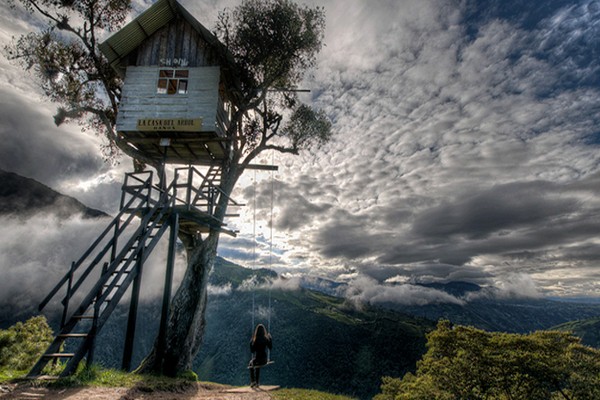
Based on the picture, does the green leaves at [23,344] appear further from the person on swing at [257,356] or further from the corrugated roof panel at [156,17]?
the corrugated roof panel at [156,17]

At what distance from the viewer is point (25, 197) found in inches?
6152

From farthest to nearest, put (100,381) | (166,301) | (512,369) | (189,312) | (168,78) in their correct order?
1. (512,369)
2. (168,78)
3. (189,312)
4. (166,301)
5. (100,381)

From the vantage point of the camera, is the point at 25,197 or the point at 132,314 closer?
the point at 132,314

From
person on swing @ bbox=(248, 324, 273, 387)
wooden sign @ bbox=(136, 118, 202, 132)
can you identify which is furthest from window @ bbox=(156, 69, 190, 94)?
person on swing @ bbox=(248, 324, 273, 387)

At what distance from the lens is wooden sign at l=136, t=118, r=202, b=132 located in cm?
1538

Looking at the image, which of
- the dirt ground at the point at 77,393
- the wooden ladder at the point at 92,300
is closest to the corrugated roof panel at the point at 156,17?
the wooden ladder at the point at 92,300

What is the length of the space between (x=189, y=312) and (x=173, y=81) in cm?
1174

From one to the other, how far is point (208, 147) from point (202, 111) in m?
2.47

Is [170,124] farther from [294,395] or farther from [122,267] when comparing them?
[294,395]

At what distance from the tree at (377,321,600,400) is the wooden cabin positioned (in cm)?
3133

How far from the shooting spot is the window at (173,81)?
633 inches

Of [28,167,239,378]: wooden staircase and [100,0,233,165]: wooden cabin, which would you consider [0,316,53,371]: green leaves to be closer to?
[28,167,239,378]: wooden staircase

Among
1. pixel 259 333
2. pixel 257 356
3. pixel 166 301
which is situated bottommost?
pixel 257 356

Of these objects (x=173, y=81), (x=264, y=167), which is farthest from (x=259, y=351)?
(x=173, y=81)
